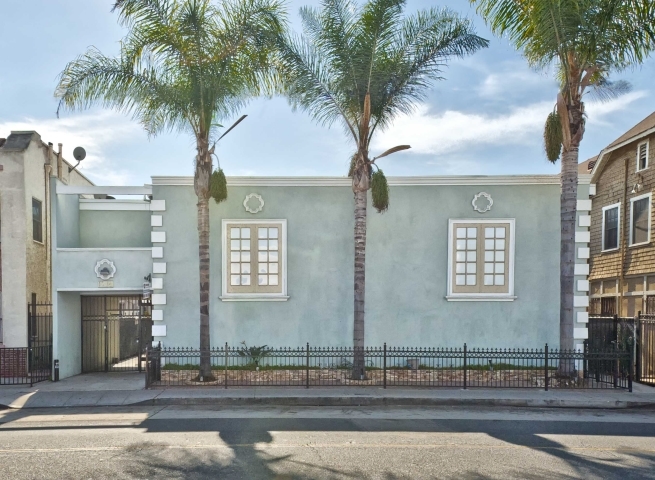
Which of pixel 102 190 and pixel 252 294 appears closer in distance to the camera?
pixel 102 190

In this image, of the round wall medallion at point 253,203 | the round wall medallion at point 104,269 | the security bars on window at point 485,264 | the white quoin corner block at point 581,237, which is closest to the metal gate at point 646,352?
the white quoin corner block at point 581,237

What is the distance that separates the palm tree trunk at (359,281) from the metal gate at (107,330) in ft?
22.5

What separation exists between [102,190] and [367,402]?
9.48 meters

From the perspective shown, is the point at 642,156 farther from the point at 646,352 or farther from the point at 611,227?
the point at 646,352

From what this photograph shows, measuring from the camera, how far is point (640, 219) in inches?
786

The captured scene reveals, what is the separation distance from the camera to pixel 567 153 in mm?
14172

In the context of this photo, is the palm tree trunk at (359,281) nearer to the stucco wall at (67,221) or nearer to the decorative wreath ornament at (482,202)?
the decorative wreath ornament at (482,202)

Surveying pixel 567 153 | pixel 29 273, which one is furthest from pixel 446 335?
pixel 29 273

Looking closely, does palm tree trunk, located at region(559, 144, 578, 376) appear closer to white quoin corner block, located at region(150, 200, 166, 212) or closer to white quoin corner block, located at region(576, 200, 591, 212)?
white quoin corner block, located at region(576, 200, 591, 212)

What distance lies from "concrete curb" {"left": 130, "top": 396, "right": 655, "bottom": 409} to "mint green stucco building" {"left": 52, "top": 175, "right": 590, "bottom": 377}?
4025 mm

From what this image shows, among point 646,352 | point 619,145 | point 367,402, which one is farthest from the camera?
point 619,145

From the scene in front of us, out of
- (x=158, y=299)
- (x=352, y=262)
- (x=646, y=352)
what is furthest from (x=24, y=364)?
(x=646, y=352)

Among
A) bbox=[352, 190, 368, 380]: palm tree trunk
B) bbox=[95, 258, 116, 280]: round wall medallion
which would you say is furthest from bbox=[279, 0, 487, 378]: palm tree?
bbox=[95, 258, 116, 280]: round wall medallion

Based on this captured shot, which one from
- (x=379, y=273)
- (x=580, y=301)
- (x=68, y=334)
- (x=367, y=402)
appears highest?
(x=379, y=273)
